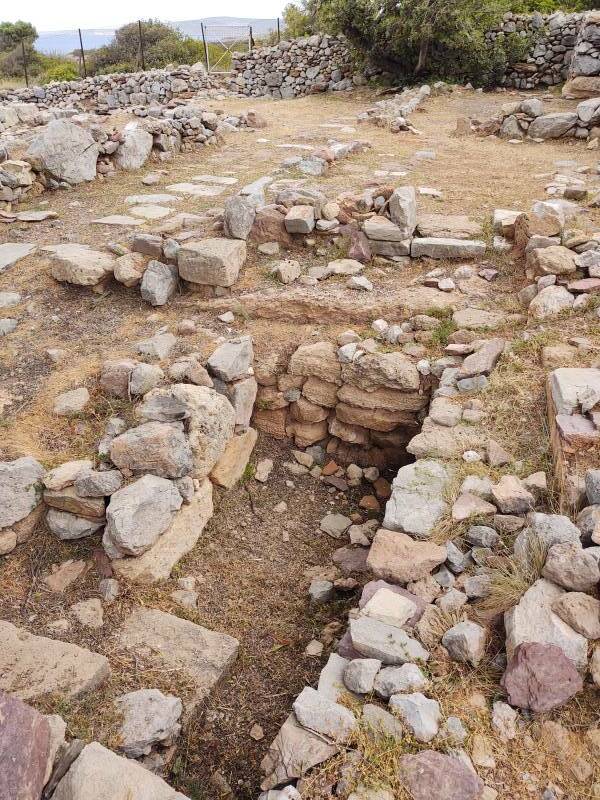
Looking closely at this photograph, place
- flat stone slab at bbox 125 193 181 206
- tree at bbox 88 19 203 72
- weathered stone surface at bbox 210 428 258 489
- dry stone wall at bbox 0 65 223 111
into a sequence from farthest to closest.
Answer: tree at bbox 88 19 203 72
dry stone wall at bbox 0 65 223 111
flat stone slab at bbox 125 193 181 206
weathered stone surface at bbox 210 428 258 489

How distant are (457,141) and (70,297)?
754 centimetres

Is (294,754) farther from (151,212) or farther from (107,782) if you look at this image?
(151,212)

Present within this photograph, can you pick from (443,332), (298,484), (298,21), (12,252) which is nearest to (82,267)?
(12,252)

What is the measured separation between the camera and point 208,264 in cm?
572

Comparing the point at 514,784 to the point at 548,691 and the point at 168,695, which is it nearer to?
the point at 548,691

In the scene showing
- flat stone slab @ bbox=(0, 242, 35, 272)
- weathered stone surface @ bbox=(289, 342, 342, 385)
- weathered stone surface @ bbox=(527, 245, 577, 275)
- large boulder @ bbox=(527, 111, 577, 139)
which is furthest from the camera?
large boulder @ bbox=(527, 111, 577, 139)

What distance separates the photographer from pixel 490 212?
6980 millimetres

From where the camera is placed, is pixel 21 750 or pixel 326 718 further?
pixel 326 718

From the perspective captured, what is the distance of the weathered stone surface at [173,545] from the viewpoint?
3.67 m

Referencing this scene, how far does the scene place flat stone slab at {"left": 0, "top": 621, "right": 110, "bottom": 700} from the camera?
2.85m

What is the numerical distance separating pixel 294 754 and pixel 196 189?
7.35 meters

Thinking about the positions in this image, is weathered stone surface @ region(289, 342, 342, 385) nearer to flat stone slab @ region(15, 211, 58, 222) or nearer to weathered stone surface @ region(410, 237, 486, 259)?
weathered stone surface @ region(410, 237, 486, 259)

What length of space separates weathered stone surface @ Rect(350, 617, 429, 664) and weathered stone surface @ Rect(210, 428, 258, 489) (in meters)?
2.03

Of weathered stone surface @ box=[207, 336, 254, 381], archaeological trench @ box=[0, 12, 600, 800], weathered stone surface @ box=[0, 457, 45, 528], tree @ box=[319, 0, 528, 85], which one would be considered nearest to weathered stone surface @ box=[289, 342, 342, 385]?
archaeological trench @ box=[0, 12, 600, 800]
